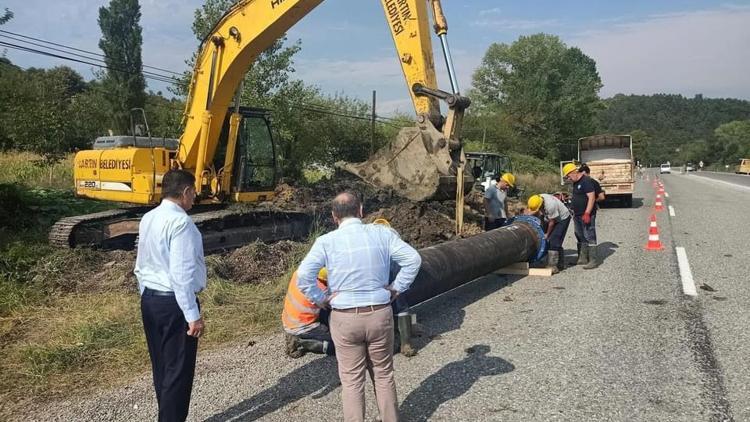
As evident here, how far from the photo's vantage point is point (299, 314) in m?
5.18

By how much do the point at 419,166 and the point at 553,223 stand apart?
238 centimetres

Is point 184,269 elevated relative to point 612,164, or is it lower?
lower

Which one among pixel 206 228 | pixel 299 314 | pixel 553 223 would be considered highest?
pixel 553 223

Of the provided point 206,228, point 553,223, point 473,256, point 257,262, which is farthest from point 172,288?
point 553,223

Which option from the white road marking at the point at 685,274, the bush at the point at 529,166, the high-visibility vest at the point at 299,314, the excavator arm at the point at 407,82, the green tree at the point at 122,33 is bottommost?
the white road marking at the point at 685,274

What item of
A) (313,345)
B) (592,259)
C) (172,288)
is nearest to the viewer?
(172,288)

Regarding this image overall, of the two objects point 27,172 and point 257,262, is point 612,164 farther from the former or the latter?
point 27,172

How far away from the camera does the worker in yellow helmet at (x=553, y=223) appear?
9094 millimetres

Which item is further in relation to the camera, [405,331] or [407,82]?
[407,82]

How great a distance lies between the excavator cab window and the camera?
10.9 metres

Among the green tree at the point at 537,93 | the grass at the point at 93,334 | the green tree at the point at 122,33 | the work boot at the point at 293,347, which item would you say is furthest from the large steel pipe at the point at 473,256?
the green tree at the point at 122,33

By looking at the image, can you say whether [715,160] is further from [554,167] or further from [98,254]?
[98,254]

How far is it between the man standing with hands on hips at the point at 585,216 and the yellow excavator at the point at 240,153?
206 centimetres

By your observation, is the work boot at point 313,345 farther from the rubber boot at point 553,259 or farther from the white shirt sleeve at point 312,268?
the rubber boot at point 553,259
